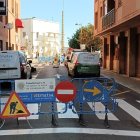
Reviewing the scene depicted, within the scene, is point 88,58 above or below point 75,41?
below

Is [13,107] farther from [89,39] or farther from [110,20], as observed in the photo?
[89,39]

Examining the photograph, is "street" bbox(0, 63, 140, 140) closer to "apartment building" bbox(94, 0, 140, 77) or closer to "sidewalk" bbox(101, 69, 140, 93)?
"sidewalk" bbox(101, 69, 140, 93)

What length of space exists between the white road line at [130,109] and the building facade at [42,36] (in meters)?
80.6

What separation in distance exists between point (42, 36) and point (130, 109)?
9058 cm

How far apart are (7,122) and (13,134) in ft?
5.62

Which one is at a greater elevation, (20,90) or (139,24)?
(139,24)

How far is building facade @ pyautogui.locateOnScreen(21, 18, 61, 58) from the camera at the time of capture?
101 meters

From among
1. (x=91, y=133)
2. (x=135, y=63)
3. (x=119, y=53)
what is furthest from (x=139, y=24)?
(x=91, y=133)

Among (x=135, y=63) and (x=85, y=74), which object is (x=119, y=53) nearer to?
(x=135, y=63)

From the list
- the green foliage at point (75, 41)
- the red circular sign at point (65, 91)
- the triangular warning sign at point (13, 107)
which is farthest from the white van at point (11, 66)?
the green foliage at point (75, 41)

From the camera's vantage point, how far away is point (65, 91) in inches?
449

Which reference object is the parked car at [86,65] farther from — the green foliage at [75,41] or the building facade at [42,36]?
the green foliage at [75,41]

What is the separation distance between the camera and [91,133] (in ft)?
33.2

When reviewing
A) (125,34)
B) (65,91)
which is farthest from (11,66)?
(125,34)
